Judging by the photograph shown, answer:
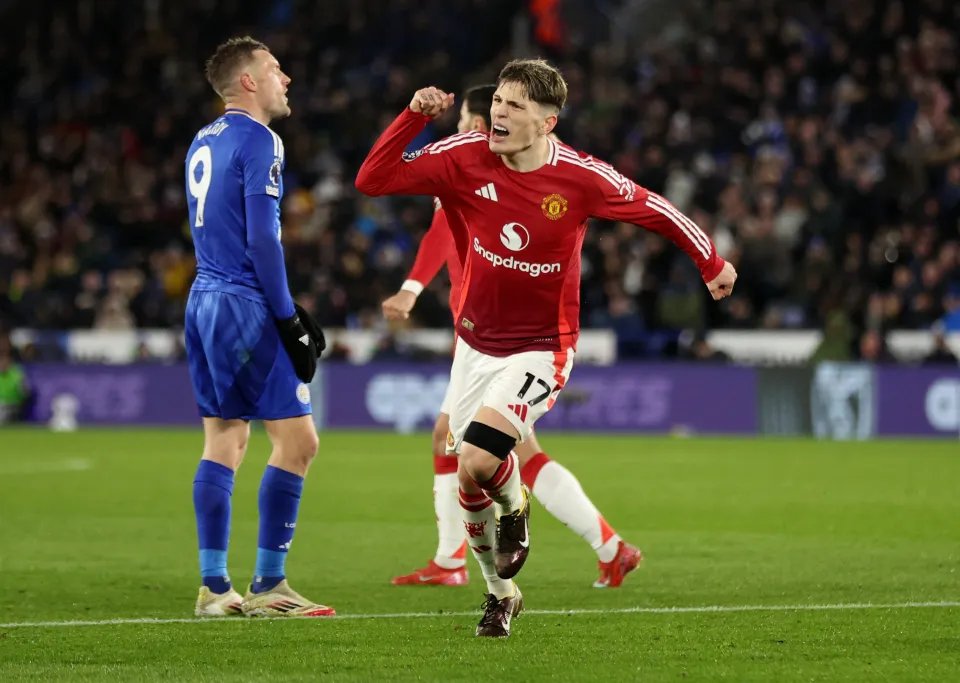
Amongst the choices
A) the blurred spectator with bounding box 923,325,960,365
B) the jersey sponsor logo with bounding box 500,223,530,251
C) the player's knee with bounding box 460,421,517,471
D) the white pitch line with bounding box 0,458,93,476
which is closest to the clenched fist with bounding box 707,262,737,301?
the jersey sponsor logo with bounding box 500,223,530,251

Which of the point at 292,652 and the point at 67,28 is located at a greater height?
the point at 67,28

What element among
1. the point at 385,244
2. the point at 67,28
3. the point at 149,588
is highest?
the point at 67,28

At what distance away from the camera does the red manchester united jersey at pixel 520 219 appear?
628cm

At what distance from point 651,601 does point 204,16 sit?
23.3 meters

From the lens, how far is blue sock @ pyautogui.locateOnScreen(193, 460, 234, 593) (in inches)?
264

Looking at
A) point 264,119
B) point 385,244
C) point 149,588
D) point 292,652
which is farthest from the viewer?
point 385,244

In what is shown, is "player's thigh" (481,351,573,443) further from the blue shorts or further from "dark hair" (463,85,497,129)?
"dark hair" (463,85,497,129)

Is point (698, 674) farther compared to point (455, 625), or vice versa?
point (455, 625)

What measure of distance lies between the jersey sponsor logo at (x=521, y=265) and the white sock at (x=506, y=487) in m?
0.76

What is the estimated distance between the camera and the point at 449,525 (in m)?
7.98

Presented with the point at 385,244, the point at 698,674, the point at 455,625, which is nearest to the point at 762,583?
the point at 455,625

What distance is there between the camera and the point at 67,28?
93.4 feet

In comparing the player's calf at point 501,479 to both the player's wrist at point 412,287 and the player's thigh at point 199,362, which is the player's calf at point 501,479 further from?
the player's wrist at point 412,287

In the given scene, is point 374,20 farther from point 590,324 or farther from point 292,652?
point 292,652
